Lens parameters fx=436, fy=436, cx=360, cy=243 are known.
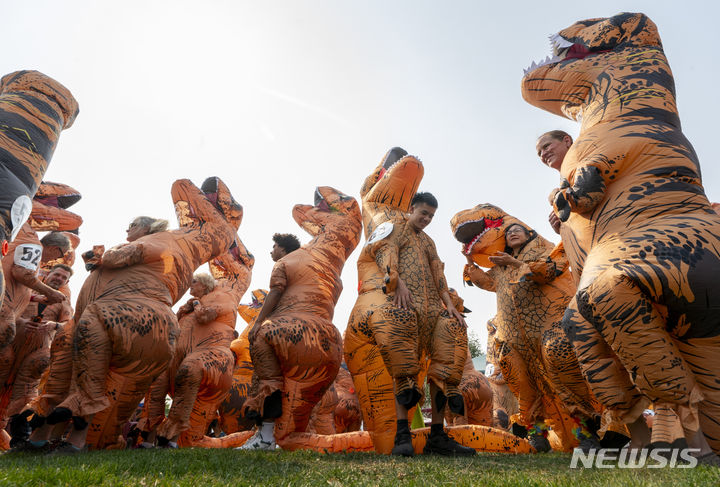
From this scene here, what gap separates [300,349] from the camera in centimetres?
412

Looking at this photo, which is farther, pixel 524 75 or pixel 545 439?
pixel 545 439

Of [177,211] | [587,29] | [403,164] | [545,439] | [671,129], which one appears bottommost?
[545,439]

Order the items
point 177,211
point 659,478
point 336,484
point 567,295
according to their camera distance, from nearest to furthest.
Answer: point 659,478 < point 336,484 < point 567,295 < point 177,211

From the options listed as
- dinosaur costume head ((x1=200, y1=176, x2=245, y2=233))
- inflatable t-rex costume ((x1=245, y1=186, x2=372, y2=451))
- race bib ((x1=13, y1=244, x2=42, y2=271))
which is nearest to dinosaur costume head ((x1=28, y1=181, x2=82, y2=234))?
race bib ((x1=13, y1=244, x2=42, y2=271))

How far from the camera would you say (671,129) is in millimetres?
2660

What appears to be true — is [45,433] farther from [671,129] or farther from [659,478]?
[671,129]

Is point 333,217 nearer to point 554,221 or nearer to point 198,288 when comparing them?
point 198,288

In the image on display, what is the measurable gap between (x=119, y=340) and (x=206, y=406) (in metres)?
2.00

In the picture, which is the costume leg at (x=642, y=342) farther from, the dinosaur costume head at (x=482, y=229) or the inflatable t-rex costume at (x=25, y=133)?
the inflatable t-rex costume at (x=25, y=133)

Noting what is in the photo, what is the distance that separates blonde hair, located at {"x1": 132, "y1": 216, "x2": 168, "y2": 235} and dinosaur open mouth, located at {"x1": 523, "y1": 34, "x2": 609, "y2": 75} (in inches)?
150

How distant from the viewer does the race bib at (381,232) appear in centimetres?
403

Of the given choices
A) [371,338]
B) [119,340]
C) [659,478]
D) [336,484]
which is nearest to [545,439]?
[371,338]

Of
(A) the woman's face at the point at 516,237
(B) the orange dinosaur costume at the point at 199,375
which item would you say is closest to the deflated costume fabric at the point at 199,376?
(B) the orange dinosaur costume at the point at 199,375

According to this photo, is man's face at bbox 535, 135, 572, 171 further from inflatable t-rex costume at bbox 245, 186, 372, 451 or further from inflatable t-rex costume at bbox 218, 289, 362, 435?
inflatable t-rex costume at bbox 218, 289, 362, 435
